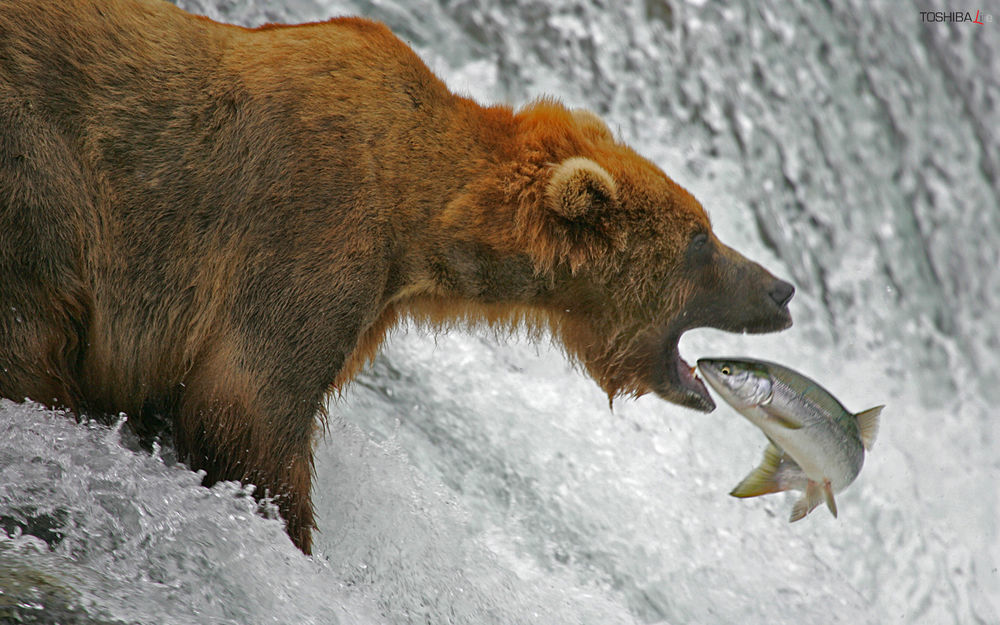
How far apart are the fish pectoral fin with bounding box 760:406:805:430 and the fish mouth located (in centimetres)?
35

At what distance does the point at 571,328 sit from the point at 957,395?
490 cm

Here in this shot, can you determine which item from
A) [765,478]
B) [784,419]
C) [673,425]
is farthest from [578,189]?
[673,425]

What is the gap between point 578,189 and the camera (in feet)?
12.7

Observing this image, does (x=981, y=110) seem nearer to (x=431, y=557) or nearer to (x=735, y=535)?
(x=735, y=535)

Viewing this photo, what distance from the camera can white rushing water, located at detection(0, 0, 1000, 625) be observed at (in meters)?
3.61

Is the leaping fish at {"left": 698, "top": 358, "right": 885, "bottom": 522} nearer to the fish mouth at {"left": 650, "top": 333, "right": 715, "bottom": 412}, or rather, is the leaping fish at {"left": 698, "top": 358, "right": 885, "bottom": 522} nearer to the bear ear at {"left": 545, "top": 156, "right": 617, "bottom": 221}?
the fish mouth at {"left": 650, "top": 333, "right": 715, "bottom": 412}

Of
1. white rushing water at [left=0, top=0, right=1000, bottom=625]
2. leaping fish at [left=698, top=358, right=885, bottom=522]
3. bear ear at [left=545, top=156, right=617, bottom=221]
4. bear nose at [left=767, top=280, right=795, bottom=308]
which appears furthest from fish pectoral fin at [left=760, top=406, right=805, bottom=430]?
white rushing water at [left=0, top=0, right=1000, bottom=625]

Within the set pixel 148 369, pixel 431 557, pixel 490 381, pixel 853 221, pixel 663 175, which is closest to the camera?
pixel 148 369

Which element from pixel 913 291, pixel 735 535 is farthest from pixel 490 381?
pixel 913 291

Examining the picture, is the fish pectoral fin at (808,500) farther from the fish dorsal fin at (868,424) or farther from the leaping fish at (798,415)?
the fish dorsal fin at (868,424)

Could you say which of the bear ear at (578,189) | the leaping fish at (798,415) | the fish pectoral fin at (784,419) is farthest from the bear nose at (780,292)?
the bear ear at (578,189)

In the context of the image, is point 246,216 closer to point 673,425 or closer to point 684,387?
point 684,387

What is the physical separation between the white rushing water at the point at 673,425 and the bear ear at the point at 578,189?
1.46 m

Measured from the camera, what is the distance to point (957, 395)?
8.12 meters
